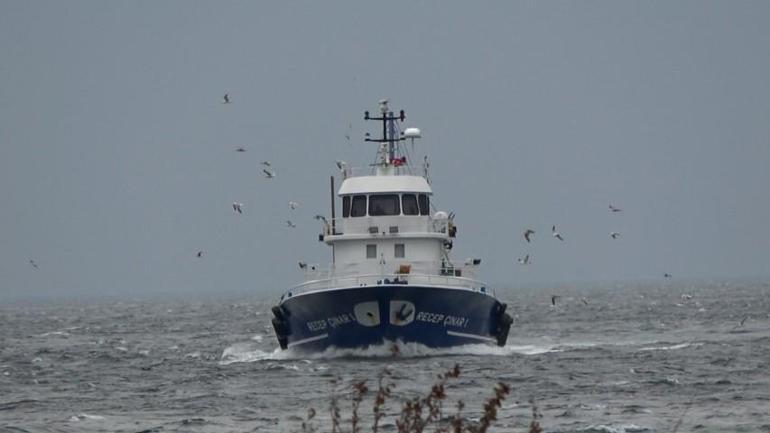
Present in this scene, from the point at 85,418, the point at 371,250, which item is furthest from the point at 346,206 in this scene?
the point at 85,418

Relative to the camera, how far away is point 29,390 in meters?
41.6

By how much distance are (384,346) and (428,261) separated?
15.6 ft

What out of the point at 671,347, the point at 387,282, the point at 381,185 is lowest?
the point at 671,347

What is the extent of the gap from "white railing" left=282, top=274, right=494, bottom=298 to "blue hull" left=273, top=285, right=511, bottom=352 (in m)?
0.48

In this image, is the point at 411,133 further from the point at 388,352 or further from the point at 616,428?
the point at 616,428

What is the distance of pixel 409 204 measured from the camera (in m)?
49.8

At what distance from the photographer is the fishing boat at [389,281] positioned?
45438 millimetres

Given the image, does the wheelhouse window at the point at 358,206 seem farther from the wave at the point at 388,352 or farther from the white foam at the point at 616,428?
the white foam at the point at 616,428

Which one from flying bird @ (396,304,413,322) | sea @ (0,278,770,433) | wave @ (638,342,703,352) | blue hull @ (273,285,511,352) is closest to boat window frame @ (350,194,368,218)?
blue hull @ (273,285,511,352)

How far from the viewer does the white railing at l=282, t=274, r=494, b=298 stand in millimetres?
46125

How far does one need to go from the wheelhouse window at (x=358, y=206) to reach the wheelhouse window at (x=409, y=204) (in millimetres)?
1175

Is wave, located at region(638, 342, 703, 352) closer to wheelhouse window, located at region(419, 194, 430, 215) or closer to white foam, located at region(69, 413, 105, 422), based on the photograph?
wheelhouse window, located at region(419, 194, 430, 215)

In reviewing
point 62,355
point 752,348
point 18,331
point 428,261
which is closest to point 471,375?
point 428,261

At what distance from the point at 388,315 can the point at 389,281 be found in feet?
3.23
